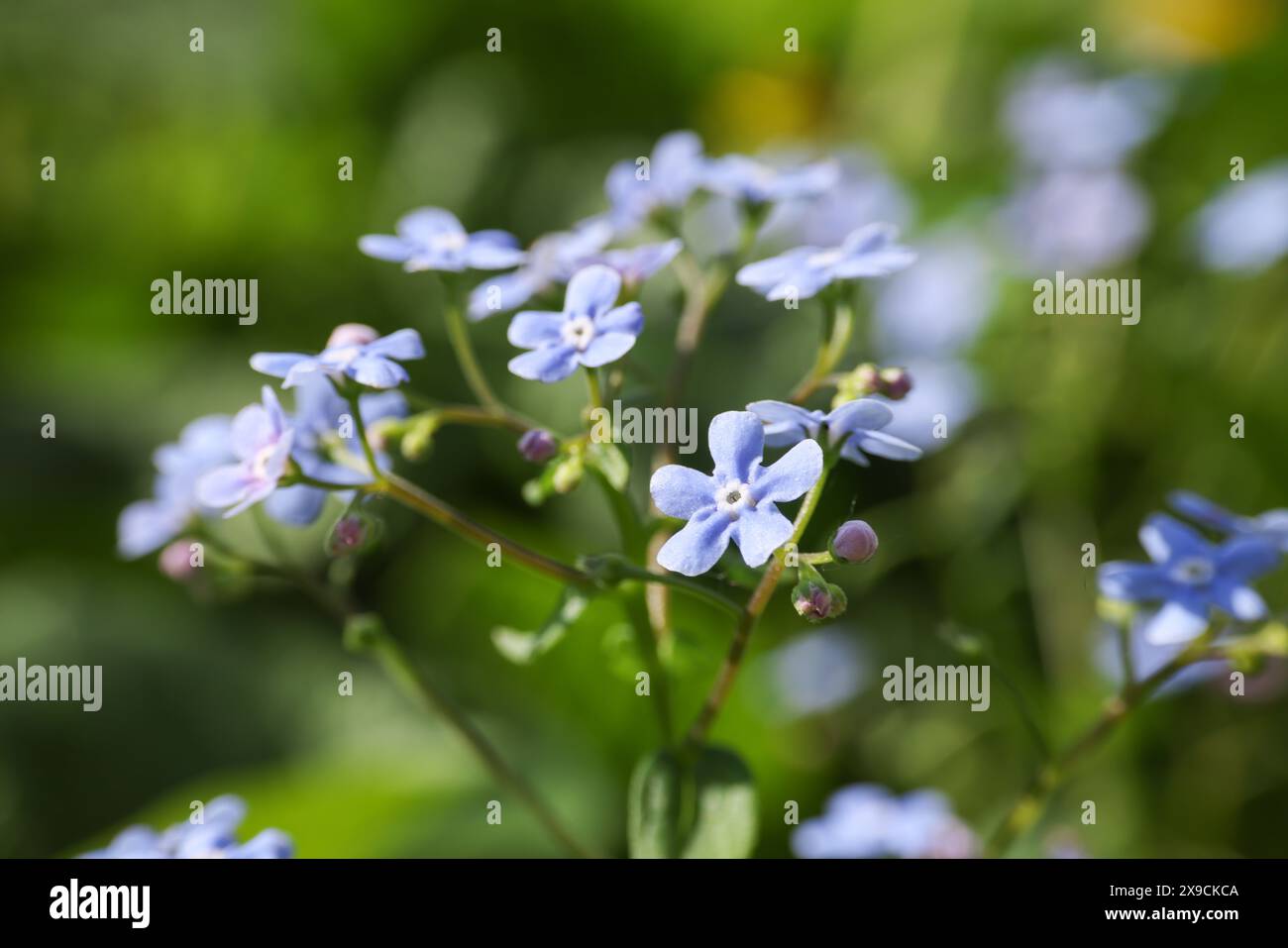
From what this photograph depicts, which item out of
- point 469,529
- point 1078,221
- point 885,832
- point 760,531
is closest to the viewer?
point 760,531

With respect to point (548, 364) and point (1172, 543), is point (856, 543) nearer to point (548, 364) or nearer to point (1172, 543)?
point (548, 364)

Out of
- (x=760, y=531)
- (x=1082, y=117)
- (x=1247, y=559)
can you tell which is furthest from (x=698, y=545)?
(x=1082, y=117)

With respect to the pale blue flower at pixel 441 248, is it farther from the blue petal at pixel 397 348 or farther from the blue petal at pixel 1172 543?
the blue petal at pixel 1172 543

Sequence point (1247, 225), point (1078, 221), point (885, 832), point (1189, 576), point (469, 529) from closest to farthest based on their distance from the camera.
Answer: point (469, 529), point (1189, 576), point (885, 832), point (1247, 225), point (1078, 221)

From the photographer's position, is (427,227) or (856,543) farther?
(427,227)

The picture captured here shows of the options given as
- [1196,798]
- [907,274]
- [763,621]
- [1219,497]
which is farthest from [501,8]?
[1196,798]

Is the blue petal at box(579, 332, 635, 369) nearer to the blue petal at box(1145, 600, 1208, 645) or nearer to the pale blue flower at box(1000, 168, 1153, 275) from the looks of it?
the blue petal at box(1145, 600, 1208, 645)

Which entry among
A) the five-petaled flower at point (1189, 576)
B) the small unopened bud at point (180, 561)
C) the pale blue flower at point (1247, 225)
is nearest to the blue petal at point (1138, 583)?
the five-petaled flower at point (1189, 576)

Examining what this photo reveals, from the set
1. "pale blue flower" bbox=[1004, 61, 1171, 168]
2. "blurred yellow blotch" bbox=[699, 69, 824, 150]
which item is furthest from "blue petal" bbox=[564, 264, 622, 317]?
"blurred yellow blotch" bbox=[699, 69, 824, 150]
